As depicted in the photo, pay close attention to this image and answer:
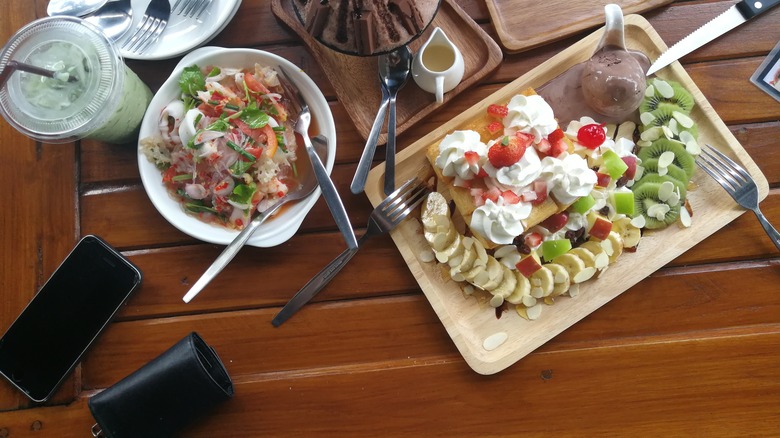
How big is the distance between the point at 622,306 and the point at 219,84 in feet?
4.64

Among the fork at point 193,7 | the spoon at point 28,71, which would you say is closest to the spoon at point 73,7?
the fork at point 193,7

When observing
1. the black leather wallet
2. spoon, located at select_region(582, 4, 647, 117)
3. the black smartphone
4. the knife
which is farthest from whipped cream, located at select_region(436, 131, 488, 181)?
the black smartphone

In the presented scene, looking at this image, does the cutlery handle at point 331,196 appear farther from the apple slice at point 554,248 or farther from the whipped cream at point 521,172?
the apple slice at point 554,248

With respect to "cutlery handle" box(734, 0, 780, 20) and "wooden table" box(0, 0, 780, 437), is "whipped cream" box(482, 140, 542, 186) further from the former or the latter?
"cutlery handle" box(734, 0, 780, 20)

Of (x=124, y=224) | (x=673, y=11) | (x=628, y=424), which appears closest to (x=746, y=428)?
(x=628, y=424)

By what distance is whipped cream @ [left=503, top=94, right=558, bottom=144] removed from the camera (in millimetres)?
1663

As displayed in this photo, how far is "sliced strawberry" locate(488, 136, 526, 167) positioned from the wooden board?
1.26 ft

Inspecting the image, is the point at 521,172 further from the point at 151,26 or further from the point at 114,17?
the point at 114,17

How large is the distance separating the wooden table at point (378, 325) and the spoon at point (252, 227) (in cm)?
10

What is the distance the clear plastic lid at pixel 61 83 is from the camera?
1.52 m

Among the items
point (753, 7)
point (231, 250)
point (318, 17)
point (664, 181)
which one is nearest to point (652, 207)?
point (664, 181)

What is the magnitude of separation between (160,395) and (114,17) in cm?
117

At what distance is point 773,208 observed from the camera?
1.83m

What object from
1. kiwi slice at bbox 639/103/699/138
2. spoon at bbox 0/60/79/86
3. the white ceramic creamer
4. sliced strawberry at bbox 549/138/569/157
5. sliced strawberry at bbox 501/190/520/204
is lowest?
sliced strawberry at bbox 501/190/520/204
